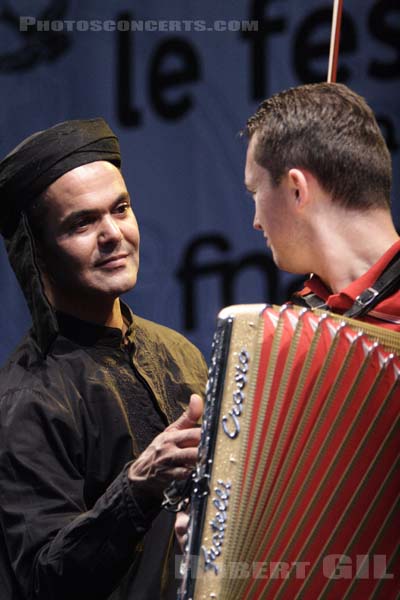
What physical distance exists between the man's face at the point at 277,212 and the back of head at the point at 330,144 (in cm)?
2

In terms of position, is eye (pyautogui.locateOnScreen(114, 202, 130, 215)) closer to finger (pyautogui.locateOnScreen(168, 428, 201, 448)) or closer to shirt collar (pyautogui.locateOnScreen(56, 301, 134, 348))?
shirt collar (pyautogui.locateOnScreen(56, 301, 134, 348))

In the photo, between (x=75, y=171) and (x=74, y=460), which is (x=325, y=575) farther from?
(x=75, y=171)

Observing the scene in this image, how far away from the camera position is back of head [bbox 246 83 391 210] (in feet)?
5.25

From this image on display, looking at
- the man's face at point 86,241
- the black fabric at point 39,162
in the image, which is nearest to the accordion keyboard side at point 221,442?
the man's face at point 86,241

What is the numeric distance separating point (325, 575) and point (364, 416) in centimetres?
23

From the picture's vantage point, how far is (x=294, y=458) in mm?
1401

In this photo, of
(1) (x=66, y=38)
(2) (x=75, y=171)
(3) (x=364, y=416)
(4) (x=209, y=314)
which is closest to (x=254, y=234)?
(4) (x=209, y=314)

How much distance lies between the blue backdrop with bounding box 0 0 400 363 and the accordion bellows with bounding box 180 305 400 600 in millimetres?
1449

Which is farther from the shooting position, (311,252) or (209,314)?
(209,314)

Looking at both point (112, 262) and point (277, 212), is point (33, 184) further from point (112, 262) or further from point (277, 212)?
point (277, 212)

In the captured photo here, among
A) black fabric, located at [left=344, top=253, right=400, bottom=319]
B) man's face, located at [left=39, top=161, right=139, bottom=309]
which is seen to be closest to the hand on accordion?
black fabric, located at [left=344, top=253, right=400, bottom=319]

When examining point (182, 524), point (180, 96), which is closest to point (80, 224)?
point (182, 524)

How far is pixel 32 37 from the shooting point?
287 cm

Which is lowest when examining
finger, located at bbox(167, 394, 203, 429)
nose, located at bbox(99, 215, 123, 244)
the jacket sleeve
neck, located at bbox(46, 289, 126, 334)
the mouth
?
the jacket sleeve
